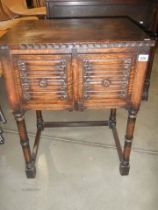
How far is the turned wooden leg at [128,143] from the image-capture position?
45.2 inches

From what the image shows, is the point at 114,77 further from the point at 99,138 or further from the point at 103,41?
the point at 99,138

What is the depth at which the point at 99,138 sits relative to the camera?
1.68m

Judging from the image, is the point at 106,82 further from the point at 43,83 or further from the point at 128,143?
the point at 128,143

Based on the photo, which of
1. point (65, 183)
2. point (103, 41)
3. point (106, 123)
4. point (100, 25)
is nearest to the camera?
point (103, 41)

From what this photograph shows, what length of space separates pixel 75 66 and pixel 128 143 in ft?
1.78

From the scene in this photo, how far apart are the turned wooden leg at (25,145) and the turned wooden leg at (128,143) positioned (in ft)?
1.74

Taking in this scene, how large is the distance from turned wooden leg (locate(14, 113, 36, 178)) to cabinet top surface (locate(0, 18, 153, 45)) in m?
0.37

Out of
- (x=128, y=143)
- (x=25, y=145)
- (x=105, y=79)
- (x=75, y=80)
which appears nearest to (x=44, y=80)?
(x=75, y=80)

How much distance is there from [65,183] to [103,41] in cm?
85

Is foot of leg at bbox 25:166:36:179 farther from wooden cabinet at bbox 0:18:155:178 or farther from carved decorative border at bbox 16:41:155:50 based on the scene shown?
carved decorative border at bbox 16:41:155:50

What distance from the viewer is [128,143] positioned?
1.24 m

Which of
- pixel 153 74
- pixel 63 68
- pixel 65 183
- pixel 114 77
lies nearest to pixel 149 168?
pixel 65 183

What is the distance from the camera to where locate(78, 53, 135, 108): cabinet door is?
0.96 metres

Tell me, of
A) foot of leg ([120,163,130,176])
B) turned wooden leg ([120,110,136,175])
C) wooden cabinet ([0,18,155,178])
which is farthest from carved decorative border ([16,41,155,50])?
foot of leg ([120,163,130,176])
